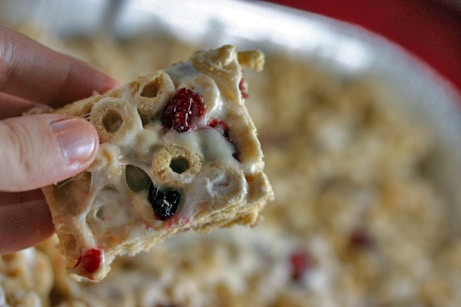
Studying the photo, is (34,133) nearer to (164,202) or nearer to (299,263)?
(164,202)

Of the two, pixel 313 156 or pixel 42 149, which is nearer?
pixel 42 149

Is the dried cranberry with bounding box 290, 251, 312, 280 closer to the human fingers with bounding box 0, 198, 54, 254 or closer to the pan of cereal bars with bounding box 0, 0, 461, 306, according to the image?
the pan of cereal bars with bounding box 0, 0, 461, 306

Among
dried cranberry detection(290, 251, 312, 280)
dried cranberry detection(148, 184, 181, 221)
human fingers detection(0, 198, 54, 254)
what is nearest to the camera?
dried cranberry detection(148, 184, 181, 221)

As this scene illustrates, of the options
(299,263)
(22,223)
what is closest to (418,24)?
(299,263)

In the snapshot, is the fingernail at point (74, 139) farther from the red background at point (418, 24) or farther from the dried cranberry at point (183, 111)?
the red background at point (418, 24)

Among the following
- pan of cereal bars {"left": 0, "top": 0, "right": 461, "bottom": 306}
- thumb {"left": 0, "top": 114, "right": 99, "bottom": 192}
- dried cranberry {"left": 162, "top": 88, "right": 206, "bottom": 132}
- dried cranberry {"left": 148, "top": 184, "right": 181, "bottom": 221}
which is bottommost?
pan of cereal bars {"left": 0, "top": 0, "right": 461, "bottom": 306}

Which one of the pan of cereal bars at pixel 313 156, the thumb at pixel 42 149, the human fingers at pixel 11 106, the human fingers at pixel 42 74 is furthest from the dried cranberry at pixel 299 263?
the thumb at pixel 42 149

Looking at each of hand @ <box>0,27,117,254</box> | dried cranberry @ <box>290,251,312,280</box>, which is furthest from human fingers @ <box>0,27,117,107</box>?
dried cranberry @ <box>290,251,312,280</box>
